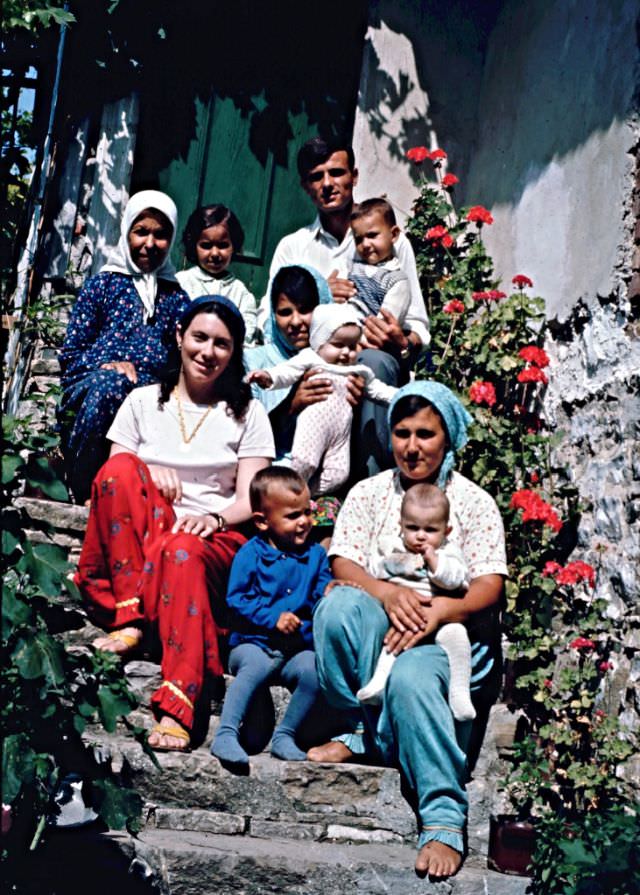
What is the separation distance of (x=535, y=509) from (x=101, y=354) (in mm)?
1881

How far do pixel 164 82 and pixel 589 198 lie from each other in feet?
8.59

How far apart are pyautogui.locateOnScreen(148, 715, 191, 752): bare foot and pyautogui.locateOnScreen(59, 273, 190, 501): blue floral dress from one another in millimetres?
1406

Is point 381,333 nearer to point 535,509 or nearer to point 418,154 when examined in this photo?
point 535,509

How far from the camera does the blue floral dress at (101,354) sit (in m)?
4.96

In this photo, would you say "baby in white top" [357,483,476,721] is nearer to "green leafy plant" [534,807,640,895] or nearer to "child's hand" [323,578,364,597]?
"child's hand" [323,578,364,597]

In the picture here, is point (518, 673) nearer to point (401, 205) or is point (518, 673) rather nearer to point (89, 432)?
point (89, 432)

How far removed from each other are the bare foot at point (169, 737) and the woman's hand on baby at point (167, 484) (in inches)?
34.9

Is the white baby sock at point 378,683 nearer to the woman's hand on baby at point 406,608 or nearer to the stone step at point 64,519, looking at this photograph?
the woman's hand on baby at point 406,608

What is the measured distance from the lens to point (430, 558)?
4090 millimetres

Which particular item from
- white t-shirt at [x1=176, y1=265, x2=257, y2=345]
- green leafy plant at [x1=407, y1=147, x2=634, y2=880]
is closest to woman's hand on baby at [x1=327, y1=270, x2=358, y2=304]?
white t-shirt at [x1=176, y1=265, x2=257, y2=345]

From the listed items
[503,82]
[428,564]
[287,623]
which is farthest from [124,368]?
[503,82]

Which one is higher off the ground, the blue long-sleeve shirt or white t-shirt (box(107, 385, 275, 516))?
white t-shirt (box(107, 385, 275, 516))

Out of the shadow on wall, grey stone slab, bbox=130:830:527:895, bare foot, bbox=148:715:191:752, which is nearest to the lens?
grey stone slab, bbox=130:830:527:895

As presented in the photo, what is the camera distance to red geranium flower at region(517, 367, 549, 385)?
17.5 feet
